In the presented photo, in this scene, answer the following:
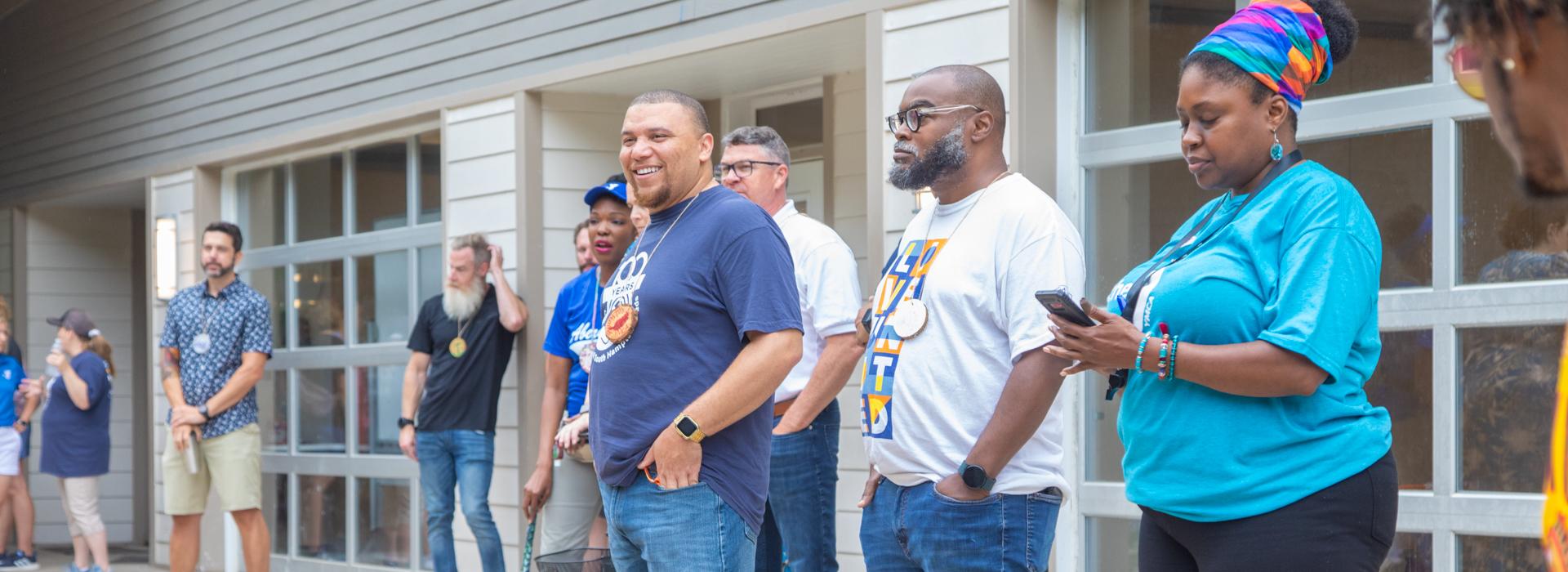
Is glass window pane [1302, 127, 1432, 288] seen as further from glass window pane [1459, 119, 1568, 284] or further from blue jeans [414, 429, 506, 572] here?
blue jeans [414, 429, 506, 572]

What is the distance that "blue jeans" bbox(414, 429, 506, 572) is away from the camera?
709 centimetres

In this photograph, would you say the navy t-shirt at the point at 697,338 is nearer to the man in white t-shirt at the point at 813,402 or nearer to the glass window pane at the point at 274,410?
the man in white t-shirt at the point at 813,402

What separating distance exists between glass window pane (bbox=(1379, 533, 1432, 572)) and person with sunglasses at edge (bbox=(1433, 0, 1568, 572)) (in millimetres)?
3433

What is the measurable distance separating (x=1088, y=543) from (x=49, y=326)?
32.0 feet

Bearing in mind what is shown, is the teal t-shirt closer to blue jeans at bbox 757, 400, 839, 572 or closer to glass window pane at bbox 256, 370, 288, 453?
blue jeans at bbox 757, 400, 839, 572

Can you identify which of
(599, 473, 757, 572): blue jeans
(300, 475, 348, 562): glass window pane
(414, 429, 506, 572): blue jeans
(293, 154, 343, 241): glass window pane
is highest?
(293, 154, 343, 241): glass window pane

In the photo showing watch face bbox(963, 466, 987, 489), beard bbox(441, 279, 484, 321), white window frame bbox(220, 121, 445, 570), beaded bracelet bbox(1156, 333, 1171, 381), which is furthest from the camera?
white window frame bbox(220, 121, 445, 570)

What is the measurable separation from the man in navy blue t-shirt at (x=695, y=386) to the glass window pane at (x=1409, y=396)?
6.74ft

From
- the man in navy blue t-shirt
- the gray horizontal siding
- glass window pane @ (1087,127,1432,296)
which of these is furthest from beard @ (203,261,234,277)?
the man in navy blue t-shirt

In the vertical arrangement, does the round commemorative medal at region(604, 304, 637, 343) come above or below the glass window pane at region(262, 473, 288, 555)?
above

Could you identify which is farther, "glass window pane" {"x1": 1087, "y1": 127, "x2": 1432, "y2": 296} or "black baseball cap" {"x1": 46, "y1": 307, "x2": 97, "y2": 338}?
"black baseball cap" {"x1": 46, "y1": 307, "x2": 97, "y2": 338}

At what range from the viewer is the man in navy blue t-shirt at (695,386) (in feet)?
10.7

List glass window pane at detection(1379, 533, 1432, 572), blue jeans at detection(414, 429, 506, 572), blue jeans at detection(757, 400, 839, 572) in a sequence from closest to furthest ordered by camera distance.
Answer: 1. glass window pane at detection(1379, 533, 1432, 572)
2. blue jeans at detection(757, 400, 839, 572)
3. blue jeans at detection(414, 429, 506, 572)

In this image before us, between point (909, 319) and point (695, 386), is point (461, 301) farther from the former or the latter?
point (909, 319)
